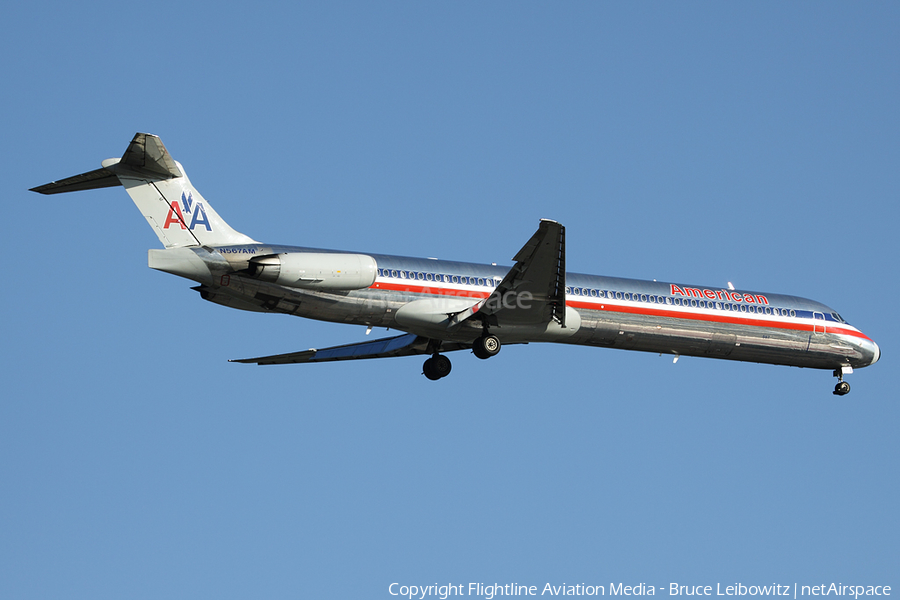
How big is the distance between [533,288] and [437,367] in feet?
16.1

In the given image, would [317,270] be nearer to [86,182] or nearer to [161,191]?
[161,191]

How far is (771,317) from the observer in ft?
99.0

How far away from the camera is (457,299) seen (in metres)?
26.4

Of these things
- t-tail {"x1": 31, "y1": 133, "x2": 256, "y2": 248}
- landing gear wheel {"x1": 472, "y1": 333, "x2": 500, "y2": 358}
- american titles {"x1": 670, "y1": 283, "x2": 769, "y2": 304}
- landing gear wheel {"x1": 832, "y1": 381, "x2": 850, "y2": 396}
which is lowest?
landing gear wheel {"x1": 832, "y1": 381, "x2": 850, "y2": 396}

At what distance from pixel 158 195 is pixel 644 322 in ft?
43.2

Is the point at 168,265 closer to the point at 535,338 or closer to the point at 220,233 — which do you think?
the point at 220,233

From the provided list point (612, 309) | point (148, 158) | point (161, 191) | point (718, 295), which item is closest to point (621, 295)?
point (612, 309)

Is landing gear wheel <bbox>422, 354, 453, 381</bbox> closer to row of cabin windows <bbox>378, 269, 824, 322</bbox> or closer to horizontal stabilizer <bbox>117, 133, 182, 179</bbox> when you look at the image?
row of cabin windows <bbox>378, 269, 824, 322</bbox>

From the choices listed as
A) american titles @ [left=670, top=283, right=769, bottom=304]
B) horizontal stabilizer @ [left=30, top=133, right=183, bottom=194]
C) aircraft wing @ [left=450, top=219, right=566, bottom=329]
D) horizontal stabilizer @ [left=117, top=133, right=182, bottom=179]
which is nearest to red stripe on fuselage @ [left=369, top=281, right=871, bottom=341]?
american titles @ [left=670, top=283, right=769, bottom=304]

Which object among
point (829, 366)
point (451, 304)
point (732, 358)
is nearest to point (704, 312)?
point (732, 358)

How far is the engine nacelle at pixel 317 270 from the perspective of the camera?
23.2m

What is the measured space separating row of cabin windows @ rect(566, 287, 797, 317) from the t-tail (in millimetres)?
9213

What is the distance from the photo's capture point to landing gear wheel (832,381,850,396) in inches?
1229

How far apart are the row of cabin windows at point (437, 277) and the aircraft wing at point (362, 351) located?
302 cm
